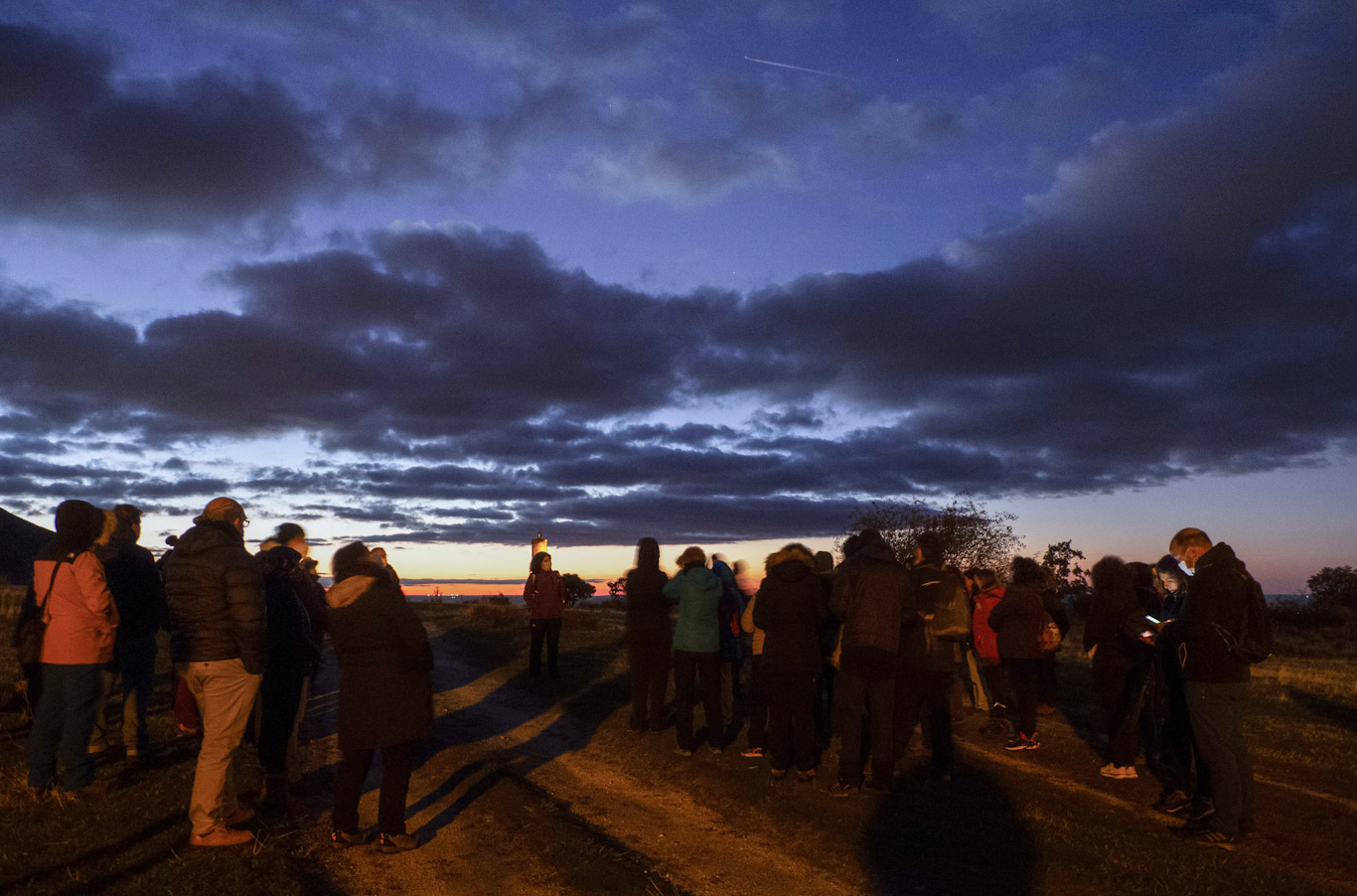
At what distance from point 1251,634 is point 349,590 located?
6876mm

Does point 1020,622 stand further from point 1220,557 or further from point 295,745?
point 295,745

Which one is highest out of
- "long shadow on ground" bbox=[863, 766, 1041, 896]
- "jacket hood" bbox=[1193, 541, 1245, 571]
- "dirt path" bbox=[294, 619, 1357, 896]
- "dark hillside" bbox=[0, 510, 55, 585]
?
"jacket hood" bbox=[1193, 541, 1245, 571]

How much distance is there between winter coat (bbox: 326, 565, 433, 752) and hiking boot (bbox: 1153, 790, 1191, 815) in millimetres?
6504

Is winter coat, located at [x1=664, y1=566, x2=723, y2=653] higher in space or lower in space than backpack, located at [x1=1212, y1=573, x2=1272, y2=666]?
lower

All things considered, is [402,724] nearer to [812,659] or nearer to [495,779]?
[495,779]

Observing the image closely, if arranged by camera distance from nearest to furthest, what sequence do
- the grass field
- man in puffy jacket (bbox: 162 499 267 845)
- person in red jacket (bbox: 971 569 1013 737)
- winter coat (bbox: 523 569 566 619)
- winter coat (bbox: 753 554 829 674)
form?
the grass field, man in puffy jacket (bbox: 162 499 267 845), winter coat (bbox: 753 554 829 674), person in red jacket (bbox: 971 569 1013 737), winter coat (bbox: 523 569 566 619)

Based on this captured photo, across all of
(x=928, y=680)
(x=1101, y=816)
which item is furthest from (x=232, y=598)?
(x=1101, y=816)

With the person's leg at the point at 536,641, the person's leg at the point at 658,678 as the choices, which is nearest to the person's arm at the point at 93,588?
the person's leg at the point at 658,678

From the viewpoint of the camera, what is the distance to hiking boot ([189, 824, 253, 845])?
6.02 metres

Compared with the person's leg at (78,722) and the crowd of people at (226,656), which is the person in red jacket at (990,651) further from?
the person's leg at (78,722)

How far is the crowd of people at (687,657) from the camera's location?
618 centimetres

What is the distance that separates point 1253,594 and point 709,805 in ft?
15.9

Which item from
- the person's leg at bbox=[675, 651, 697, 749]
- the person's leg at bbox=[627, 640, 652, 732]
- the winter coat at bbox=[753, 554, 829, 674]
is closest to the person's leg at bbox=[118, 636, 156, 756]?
the person's leg at bbox=[627, 640, 652, 732]

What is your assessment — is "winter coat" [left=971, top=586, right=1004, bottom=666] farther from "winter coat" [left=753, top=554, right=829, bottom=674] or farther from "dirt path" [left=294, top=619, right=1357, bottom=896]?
"winter coat" [left=753, top=554, right=829, bottom=674]
